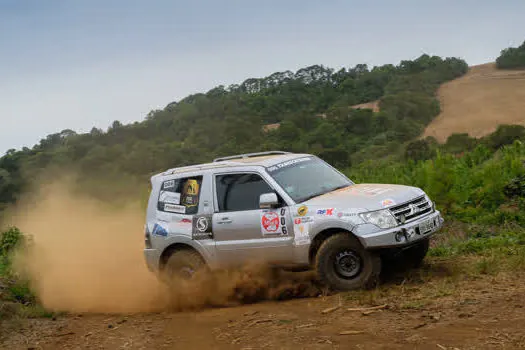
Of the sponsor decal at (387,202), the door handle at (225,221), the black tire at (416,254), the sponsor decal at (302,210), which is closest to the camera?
the sponsor decal at (387,202)

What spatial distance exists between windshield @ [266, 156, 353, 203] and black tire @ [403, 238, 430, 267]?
127cm

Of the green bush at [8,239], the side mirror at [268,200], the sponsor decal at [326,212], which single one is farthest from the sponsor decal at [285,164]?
the green bush at [8,239]

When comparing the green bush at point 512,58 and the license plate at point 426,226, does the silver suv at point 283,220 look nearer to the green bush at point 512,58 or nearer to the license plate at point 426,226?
the license plate at point 426,226

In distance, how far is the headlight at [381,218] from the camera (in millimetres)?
7957

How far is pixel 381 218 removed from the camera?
797 centimetres

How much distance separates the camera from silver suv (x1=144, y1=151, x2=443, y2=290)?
807 cm

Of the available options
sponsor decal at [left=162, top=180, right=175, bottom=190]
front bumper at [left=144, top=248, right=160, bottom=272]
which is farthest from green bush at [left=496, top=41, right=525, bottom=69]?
front bumper at [left=144, top=248, right=160, bottom=272]

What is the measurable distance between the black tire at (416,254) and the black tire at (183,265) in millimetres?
2864

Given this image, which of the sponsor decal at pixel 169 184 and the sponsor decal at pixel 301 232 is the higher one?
the sponsor decal at pixel 169 184

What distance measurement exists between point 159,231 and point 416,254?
3.70 m

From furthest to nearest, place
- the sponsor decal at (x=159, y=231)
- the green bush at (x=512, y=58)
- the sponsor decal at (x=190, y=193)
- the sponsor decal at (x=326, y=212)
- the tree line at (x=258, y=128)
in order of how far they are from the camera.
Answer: the green bush at (x=512, y=58) < the tree line at (x=258, y=128) < the sponsor decal at (x=159, y=231) < the sponsor decal at (x=190, y=193) < the sponsor decal at (x=326, y=212)

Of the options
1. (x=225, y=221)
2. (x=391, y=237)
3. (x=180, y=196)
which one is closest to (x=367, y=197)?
(x=391, y=237)

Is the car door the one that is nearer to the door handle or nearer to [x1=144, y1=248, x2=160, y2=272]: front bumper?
the door handle

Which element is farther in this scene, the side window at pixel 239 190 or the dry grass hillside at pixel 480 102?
the dry grass hillside at pixel 480 102
